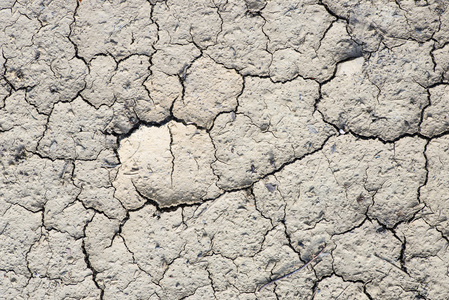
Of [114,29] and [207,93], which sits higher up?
[114,29]

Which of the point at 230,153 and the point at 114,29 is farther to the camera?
the point at 114,29

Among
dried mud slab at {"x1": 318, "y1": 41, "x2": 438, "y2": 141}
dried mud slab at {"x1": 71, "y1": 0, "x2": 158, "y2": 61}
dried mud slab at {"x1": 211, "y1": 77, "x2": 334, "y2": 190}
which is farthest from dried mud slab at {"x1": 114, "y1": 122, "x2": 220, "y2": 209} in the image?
dried mud slab at {"x1": 318, "y1": 41, "x2": 438, "y2": 141}

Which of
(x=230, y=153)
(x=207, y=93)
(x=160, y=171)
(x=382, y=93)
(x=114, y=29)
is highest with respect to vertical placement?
(x=114, y=29)

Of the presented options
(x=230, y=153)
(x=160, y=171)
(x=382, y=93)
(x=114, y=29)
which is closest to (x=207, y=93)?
(x=230, y=153)

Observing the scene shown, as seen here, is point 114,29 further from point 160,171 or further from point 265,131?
point 265,131

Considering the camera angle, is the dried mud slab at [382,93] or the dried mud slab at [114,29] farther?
the dried mud slab at [114,29]

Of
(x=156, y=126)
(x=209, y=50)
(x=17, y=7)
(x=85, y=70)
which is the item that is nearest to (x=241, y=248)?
(x=156, y=126)

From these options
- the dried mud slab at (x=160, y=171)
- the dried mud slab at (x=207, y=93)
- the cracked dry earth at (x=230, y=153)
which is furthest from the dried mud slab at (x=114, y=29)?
the dried mud slab at (x=160, y=171)

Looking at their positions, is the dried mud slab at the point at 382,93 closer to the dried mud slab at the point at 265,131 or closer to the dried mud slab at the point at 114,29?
the dried mud slab at the point at 265,131

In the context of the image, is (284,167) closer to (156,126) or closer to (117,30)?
(156,126)
